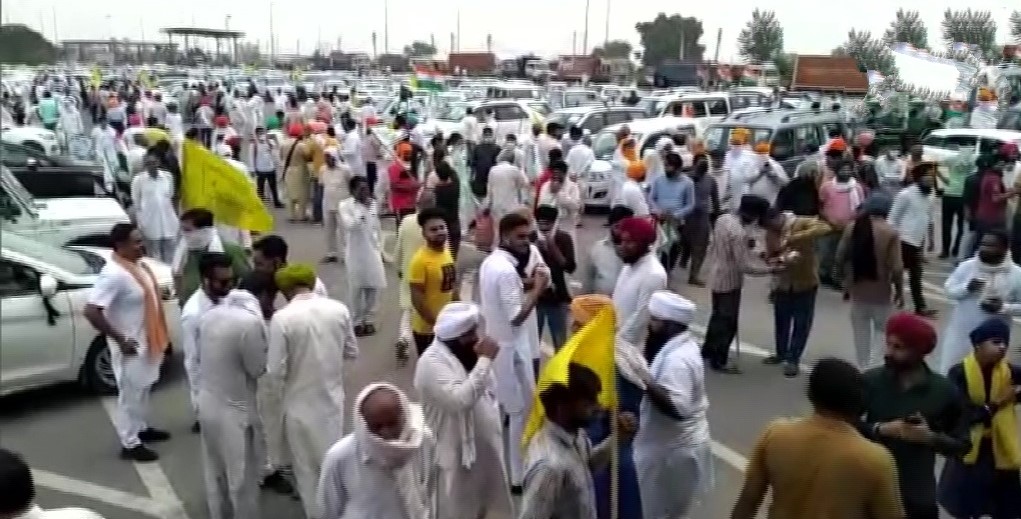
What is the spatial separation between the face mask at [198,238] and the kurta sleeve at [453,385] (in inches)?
131

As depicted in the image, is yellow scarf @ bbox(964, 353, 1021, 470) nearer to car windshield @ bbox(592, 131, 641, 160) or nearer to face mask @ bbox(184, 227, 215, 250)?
face mask @ bbox(184, 227, 215, 250)

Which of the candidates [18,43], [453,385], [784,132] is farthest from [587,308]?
[784,132]

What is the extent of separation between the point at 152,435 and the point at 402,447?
408cm

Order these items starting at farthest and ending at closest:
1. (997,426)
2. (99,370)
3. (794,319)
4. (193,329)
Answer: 1. (794,319)
2. (99,370)
3. (193,329)
4. (997,426)

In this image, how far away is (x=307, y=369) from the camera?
5191 millimetres

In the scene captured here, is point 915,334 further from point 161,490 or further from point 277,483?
point 161,490

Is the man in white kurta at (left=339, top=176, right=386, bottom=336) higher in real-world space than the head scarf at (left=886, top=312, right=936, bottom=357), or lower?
lower

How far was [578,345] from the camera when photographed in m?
3.91

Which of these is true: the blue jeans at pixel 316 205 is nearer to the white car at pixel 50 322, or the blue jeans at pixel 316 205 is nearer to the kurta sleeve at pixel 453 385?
the white car at pixel 50 322

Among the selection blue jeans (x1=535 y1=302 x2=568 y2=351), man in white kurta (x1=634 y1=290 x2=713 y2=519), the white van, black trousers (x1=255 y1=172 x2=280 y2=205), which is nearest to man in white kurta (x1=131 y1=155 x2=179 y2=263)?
the white van

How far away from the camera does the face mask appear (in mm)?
7301

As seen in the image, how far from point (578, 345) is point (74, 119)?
23261 mm

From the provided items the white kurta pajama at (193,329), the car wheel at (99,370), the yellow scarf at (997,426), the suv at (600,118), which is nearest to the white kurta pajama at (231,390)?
the white kurta pajama at (193,329)

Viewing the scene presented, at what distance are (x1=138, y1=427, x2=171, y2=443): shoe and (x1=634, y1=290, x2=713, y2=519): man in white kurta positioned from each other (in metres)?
3.86
